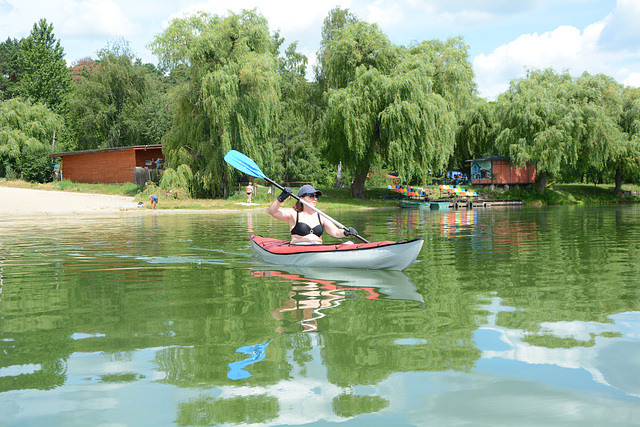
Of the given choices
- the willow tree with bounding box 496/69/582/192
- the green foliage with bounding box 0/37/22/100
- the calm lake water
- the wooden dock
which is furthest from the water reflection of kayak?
the green foliage with bounding box 0/37/22/100

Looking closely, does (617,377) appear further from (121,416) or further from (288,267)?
(288,267)

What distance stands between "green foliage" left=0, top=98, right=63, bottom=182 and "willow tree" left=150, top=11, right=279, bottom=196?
710 inches

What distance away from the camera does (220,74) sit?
3136cm

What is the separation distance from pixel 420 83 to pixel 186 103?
14.4 m

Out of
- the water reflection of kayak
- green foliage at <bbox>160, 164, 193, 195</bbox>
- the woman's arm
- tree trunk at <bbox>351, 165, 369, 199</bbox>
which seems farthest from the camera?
tree trunk at <bbox>351, 165, 369, 199</bbox>

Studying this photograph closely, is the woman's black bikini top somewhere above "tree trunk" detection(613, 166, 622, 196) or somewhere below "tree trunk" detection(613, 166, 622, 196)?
below

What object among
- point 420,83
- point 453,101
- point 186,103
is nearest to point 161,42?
point 186,103

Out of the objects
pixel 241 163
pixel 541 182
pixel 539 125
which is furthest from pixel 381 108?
pixel 241 163

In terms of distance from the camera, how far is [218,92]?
31.5m

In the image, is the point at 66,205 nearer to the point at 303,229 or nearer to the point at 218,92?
the point at 218,92

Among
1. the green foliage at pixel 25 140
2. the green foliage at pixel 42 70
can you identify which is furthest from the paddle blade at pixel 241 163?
the green foliage at pixel 42 70

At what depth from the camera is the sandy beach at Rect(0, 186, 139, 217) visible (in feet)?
91.0

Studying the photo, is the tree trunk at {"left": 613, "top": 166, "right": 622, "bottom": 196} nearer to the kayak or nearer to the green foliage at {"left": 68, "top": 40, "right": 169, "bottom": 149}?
the green foliage at {"left": 68, "top": 40, "right": 169, "bottom": 149}

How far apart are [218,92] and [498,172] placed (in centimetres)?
2580
